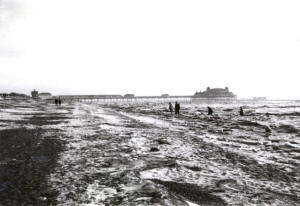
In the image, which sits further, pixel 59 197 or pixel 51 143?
pixel 51 143

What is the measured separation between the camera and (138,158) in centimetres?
931

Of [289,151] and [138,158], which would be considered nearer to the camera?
[138,158]

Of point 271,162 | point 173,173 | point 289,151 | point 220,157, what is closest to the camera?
point 173,173

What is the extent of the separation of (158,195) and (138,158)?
3700 millimetres

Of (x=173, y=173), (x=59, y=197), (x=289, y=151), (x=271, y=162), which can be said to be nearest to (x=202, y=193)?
(x=173, y=173)

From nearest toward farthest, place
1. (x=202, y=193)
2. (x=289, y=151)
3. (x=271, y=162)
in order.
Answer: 1. (x=202, y=193)
2. (x=271, y=162)
3. (x=289, y=151)

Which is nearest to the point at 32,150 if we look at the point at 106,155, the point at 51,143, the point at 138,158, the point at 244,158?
the point at 51,143

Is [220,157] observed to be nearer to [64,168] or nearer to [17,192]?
Answer: [64,168]

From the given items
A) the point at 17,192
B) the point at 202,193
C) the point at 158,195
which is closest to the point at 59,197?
the point at 17,192

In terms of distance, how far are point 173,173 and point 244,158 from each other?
339cm

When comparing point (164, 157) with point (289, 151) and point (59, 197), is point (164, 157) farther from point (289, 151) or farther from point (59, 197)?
point (289, 151)

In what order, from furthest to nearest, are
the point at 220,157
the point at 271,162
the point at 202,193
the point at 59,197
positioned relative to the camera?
the point at 220,157 < the point at 271,162 < the point at 202,193 < the point at 59,197

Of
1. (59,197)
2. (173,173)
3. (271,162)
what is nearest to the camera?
(59,197)

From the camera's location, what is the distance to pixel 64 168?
25.5ft
